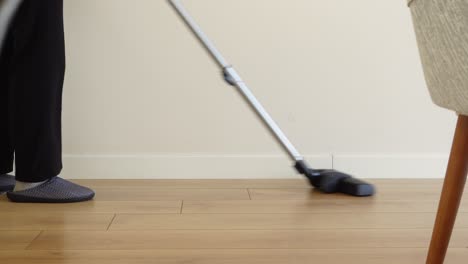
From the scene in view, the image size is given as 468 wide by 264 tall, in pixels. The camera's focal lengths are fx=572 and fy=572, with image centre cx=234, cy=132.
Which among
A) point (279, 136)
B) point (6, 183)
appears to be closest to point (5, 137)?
point (6, 183)

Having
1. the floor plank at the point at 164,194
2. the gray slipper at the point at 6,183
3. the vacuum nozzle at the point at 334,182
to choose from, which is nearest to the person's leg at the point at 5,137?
the gray slipper at the point at 6,183

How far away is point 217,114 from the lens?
1.96m

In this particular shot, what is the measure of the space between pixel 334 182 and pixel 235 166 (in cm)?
39

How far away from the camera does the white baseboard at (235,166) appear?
195 centimetres

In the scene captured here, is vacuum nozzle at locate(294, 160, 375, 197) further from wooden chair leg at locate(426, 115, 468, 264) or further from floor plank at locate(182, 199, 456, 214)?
wooden chair leg at locate(426, 115, 468, 264)

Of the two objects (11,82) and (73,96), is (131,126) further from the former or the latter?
(11,82)

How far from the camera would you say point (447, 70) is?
808mm

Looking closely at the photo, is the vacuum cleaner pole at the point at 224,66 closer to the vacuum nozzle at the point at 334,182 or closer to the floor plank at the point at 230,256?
the vacuum nozzle at the point at 334,182

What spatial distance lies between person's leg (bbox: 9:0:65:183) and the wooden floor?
0.13m

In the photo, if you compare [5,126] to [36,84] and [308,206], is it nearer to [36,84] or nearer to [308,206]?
[36,84]

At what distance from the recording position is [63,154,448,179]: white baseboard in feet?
6.38

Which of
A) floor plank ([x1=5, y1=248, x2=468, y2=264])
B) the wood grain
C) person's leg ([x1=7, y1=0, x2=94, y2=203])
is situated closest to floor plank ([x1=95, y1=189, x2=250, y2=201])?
the wood grain

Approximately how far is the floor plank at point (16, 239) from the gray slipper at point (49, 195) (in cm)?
30

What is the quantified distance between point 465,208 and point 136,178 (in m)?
1.04
